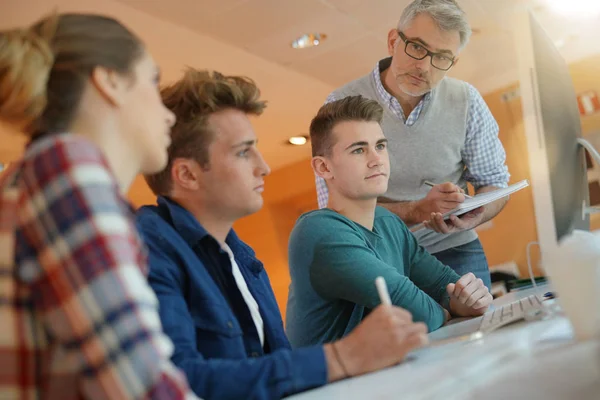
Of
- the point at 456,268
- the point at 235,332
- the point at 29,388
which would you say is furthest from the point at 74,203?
the point at 456,268

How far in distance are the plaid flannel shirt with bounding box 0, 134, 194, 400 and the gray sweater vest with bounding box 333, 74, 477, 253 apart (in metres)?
1.32

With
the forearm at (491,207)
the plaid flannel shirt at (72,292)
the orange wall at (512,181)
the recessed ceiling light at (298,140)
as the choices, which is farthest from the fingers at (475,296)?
the recessed ceiling light at (298,140)

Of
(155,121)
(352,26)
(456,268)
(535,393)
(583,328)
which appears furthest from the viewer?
(352,26)

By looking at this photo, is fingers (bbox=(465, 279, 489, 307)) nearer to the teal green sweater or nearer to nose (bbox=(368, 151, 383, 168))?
the teal green sweater

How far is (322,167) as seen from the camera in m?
1.56

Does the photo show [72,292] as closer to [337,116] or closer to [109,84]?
[109,84]

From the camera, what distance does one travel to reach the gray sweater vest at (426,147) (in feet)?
5.87

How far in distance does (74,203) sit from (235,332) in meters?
0.46

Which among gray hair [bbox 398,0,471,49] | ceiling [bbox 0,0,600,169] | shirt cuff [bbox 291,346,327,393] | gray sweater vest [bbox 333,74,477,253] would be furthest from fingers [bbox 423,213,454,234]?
ceiling [bbox 0,0,600,169]

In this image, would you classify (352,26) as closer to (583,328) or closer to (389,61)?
(389,61)

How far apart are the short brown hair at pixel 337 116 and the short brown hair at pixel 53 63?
33.8 inches

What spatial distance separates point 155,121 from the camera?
0.76 metres

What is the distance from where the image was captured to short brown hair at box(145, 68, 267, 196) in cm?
109

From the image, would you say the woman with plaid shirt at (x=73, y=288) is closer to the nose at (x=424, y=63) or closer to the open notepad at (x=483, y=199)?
the open notepad at (x=483, y=199)
